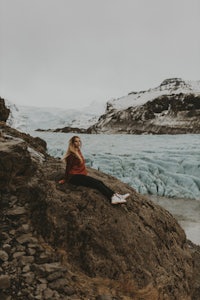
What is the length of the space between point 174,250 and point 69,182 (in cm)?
164

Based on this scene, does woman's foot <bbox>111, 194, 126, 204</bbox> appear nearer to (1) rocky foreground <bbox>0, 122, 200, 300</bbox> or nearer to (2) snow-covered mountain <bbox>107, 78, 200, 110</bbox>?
(1) rocky foreground <bbox>0, 122, 200, 300</bbox>

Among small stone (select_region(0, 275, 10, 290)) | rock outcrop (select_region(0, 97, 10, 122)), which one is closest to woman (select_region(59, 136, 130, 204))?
small stone (select_region(0, 275, 10, 290))

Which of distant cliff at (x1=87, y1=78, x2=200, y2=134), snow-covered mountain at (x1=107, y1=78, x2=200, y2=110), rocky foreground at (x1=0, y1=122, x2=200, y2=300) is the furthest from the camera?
snow-covered mountain at (x1=107, y1=78, x2=200, y2=110)

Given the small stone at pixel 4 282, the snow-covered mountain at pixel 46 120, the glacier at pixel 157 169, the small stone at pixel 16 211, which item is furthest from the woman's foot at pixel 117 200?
the snow-covered mountain at pixel 46 120

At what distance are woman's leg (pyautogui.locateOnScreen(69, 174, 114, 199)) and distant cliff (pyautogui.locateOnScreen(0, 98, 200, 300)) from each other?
6 centimetres

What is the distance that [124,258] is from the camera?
12.1 ft

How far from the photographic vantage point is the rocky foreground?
125 inches

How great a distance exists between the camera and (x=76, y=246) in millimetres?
3609

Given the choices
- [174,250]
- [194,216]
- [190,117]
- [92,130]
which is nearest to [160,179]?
[194,216]

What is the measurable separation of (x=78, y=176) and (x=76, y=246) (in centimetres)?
102

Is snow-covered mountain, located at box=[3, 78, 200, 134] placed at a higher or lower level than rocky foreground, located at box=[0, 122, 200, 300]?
higher

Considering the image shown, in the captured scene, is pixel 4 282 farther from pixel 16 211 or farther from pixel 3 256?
pixel 16 211

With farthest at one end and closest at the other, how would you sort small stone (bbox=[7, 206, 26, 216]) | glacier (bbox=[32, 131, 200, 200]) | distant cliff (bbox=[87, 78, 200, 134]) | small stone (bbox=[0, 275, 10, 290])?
distant cliff (bbox=[87, 78, 200, 134]) → glacier (bbox=[32, 131, 200, 200]) → small stone (bbox=[7, 206, 26, 216]) → small stone (bbox=[0, 275, 10, 290])

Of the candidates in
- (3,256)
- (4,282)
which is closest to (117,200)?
(3,256)
